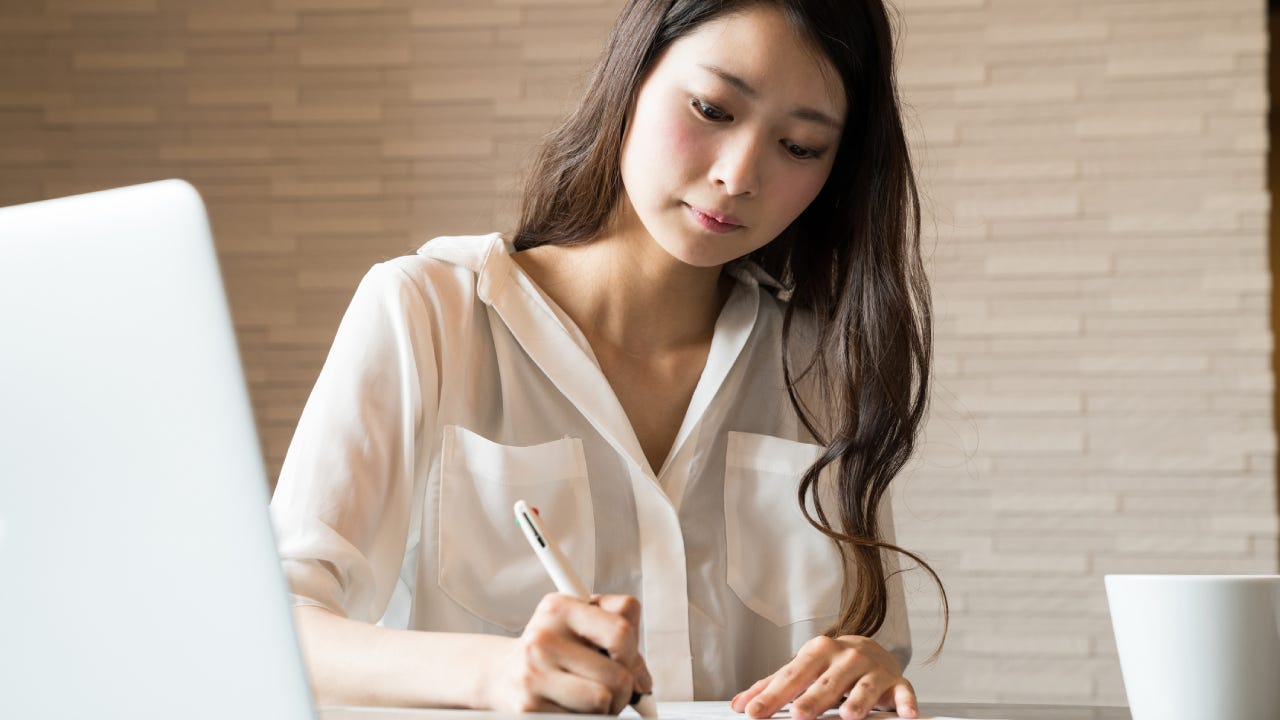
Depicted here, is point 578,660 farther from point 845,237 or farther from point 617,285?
point 845,237

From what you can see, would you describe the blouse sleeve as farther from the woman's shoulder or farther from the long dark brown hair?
the long dark brown hair

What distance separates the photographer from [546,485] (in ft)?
3.82

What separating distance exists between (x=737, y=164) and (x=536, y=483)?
35 cm

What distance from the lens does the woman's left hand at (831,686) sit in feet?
2.55

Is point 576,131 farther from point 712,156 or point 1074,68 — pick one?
point 1074,68

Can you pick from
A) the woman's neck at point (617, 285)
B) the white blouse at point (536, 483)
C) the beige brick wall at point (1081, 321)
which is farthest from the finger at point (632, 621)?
the beige brick wall at point (1081, 321)

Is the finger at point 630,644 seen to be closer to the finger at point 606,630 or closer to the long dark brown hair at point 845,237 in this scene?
the finger at point 606,630

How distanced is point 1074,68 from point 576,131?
118cm

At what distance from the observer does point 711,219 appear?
1.13m

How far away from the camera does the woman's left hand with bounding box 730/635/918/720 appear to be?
30.6 inches

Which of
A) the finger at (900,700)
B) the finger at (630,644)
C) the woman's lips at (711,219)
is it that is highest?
the woman's lips at (711,219)

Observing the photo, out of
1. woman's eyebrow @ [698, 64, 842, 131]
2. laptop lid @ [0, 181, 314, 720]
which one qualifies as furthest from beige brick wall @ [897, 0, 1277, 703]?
laptop lid @ [0, 181, 314, 720]

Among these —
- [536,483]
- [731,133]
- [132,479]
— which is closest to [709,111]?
[731,133]

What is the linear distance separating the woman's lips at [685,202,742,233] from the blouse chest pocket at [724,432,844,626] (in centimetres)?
24
